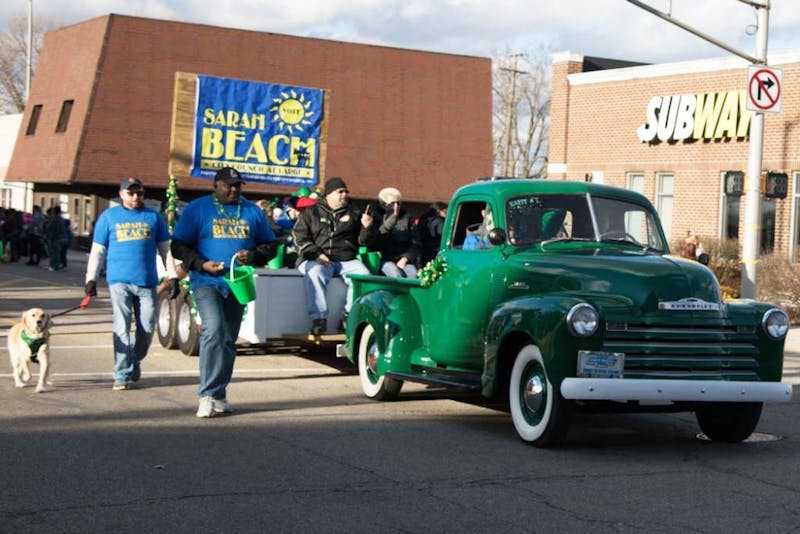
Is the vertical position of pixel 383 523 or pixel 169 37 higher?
pixel 169 37

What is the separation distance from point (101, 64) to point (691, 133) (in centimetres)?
2091

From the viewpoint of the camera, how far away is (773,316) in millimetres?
9656

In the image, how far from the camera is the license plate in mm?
9044

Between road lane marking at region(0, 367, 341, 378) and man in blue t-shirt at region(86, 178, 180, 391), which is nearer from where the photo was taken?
man in blue t-shirt at region(86, 178, 180, 391)

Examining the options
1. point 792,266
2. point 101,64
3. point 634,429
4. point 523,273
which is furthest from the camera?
point 101,64

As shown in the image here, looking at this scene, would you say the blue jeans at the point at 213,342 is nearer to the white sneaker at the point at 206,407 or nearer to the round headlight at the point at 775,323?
the white sneaker at the point at 206,407

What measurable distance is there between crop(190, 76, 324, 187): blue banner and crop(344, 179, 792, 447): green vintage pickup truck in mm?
8983

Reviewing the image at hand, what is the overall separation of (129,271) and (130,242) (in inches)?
11.3

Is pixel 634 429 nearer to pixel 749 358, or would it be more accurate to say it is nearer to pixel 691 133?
pixel 749 358

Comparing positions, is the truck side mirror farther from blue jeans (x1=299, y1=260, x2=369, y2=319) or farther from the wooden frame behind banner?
the wooden frame behind banner

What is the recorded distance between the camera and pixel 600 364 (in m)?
9.07

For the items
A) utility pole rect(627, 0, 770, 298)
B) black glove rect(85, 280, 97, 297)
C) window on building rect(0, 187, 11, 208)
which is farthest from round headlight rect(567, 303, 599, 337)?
window on building rect(0, 187, 11, 208)

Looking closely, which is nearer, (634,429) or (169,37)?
(634,429)

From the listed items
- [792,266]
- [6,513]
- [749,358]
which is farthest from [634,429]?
[792,266]
